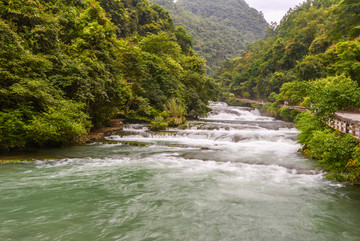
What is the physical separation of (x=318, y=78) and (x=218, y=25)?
266 feet

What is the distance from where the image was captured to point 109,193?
5121mm

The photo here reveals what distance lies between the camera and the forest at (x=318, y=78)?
5761 millimetres

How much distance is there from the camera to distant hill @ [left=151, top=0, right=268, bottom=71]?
7212 cm

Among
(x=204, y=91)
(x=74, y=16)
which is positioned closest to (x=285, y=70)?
(x=204, y=91)

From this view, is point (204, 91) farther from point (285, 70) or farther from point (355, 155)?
point (355, 155)

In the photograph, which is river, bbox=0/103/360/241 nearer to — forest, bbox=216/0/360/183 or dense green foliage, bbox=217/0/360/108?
forest, bbox=216/0/360/183

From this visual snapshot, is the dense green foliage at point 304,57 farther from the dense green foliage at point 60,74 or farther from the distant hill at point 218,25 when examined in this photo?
the distant hill at point 218,25

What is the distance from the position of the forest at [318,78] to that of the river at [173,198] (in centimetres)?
95

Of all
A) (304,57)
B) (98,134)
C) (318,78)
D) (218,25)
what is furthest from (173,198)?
(218,25)

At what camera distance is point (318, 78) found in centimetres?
1948

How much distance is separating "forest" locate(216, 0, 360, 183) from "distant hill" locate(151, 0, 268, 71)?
2100 cm

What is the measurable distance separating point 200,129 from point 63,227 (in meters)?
11.3

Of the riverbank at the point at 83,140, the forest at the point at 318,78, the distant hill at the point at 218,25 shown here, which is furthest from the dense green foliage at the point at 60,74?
the distant hill at the point at 218,25

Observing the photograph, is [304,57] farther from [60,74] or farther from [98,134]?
[60,74]
